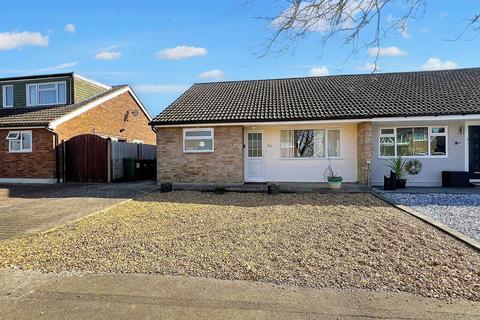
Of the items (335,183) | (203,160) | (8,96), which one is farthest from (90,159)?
(335,183)

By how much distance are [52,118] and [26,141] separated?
190cm

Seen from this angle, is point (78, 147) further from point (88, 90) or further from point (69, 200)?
point (69, 200)

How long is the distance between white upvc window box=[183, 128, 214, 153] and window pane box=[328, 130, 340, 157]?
16.2ft

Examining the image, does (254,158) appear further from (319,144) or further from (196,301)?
(196,301)

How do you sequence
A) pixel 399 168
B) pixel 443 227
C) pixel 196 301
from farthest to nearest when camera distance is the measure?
pixel 399 168, pixel 443 227, pixel 196 301

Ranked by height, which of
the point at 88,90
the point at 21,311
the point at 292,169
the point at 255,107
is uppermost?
the point at 88,90

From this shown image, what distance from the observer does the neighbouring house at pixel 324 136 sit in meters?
13.7

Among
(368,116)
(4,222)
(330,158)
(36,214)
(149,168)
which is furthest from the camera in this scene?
(149,168)

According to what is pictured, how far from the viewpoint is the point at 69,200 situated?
447 inches

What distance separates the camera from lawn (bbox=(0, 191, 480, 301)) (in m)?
4.60

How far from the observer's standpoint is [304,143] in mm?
15062

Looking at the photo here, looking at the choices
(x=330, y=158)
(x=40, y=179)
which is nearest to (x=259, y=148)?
(x=330, y=158)

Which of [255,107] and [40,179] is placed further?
[40,179]

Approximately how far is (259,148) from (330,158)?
302 cm
